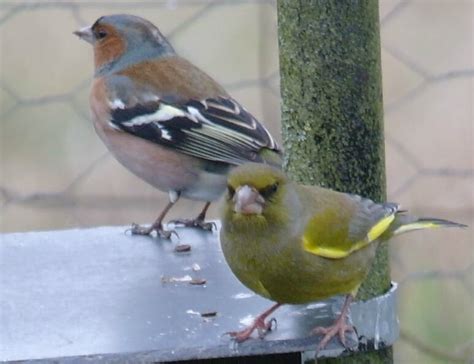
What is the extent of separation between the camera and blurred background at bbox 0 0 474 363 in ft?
13.0

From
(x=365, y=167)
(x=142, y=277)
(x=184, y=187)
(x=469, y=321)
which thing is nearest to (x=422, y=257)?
(x=469, y=321)

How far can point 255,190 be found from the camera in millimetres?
2461

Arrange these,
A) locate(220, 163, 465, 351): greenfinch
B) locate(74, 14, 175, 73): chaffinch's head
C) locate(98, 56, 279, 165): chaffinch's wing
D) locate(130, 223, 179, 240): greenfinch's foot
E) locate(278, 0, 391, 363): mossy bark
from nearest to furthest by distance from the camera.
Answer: locate(220, 163, 465, 351): greenfinch < locate(278, 0, 391, 363): mossy bark < locate(130, 223, 179, 240): greenfinch's foot < locate(98, 56, 279, 165): chaffinch's wing < locate(74, 14, 175, 73): chaffinch's head

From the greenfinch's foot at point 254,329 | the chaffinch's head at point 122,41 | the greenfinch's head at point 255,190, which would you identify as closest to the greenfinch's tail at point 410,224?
the greenfinch's head at point 255,190

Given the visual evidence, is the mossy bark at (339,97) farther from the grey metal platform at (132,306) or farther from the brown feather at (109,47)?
the brown feather at (109,47)

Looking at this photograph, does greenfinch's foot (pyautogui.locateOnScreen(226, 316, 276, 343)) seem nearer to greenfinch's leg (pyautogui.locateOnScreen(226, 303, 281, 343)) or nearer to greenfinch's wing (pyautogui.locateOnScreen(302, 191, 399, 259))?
greenfinch's leg (pyautogui.locateOnScreen(226, 303, 281, 343))

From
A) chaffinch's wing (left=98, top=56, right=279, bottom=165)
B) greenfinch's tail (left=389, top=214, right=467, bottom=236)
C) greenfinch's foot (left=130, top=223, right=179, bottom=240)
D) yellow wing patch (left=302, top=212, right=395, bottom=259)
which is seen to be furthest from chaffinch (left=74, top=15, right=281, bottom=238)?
yellow wing patch (left=302, top=212, right=395, bottom=259)

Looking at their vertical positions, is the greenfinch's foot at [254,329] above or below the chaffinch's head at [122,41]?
below

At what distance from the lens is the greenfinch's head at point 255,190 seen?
2.43 metres

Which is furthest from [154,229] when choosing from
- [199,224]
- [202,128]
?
[202,128]

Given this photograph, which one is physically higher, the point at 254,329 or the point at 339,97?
the point at 339,97

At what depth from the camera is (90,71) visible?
4531 mm

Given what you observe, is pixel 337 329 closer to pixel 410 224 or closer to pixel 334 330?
pixel 334 330

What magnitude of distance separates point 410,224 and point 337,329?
562mm
